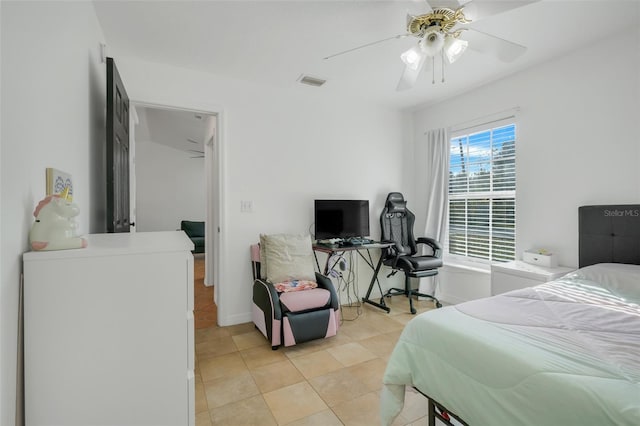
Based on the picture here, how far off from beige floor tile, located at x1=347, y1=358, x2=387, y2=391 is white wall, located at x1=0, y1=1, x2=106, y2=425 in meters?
1.80

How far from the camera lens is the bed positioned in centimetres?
92

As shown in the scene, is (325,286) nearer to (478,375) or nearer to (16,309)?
(478,375)

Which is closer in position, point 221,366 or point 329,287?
point 221,366

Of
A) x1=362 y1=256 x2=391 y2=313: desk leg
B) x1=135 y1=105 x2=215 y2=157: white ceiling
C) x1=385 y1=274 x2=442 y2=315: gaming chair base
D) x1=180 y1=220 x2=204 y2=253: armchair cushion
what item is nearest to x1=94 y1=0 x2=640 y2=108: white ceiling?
x1=135 y1=105 x2=215 y2=157: white ceiling

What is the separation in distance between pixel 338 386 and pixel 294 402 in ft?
1.07

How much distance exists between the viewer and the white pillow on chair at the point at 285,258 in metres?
2.80

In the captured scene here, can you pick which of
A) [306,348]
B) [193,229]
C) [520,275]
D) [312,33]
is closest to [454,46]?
[312,33]

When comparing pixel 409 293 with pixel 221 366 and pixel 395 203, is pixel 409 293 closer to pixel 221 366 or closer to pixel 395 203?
pixel 395 203

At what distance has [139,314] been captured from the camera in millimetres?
1077

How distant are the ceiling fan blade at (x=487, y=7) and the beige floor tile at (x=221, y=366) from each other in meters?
2.75

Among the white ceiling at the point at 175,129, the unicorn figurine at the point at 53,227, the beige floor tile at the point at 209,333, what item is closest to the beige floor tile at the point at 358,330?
the beige floor tile at the point at 209,333

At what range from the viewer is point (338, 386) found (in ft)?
6.68

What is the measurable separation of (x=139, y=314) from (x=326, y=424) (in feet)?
3.99

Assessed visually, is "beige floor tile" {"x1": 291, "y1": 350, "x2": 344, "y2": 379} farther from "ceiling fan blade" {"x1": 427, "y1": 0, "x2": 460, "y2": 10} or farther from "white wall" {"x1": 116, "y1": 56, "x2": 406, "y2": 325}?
"ceiling fan blade" {"x1": 427, "y1": 0, "x2": 460, "y2": 10}
